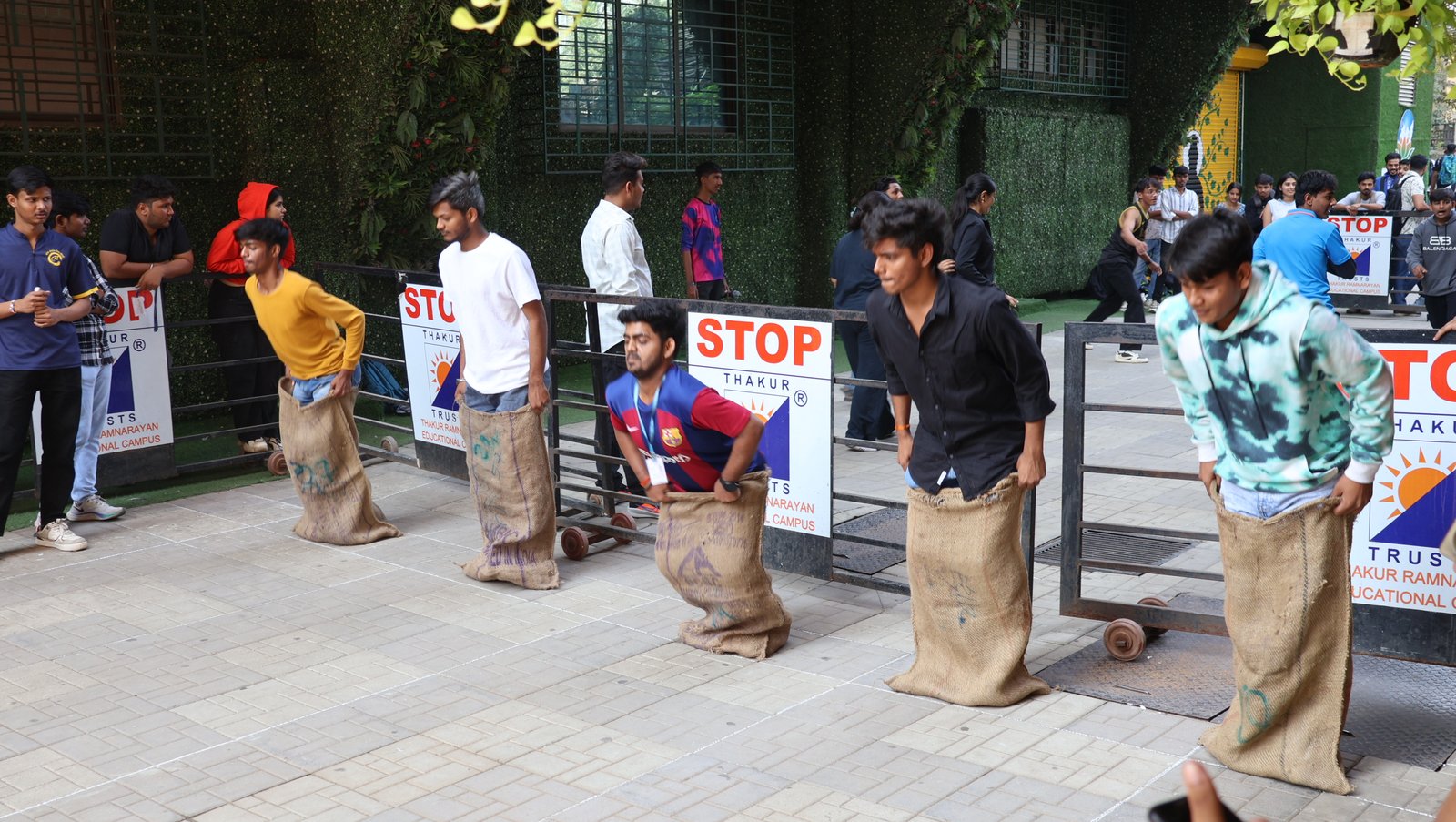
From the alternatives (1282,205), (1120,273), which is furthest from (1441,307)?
(1282,205)

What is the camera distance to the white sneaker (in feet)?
23.8

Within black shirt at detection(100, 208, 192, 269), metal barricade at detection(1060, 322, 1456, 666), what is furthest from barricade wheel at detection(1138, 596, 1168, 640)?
black shirt at detection(100, 208, 192, 269)

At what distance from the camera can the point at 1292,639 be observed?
4168 mm

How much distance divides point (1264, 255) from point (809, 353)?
4472 mm

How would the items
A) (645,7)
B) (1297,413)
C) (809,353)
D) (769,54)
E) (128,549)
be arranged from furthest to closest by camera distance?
(769,54), (645,7), (128,549), (809,353), (1297,413)

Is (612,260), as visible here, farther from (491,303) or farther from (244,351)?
(244,351)

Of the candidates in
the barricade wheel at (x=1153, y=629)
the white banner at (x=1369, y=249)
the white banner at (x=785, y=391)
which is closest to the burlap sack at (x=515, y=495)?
the white banner at (x=785, y=391)

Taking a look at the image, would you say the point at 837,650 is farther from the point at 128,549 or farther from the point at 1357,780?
the point at 128,549

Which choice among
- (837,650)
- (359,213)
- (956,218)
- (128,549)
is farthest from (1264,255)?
(128,549)

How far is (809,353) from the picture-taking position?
239 inches

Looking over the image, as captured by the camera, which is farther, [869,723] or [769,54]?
[769,54]

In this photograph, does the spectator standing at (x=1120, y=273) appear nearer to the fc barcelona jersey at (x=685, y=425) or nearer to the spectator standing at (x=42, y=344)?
the fc barcelona jersey at (x=685, y=425)

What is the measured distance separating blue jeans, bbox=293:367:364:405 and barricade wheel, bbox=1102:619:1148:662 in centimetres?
420

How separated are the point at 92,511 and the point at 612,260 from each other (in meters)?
3.31
